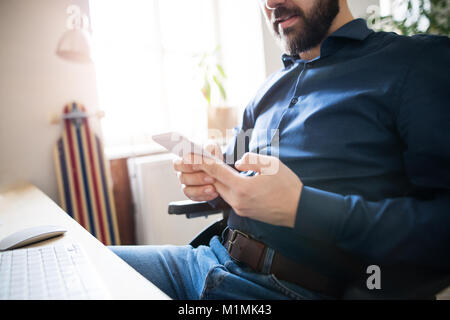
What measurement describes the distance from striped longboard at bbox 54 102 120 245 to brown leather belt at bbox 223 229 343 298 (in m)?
1.25

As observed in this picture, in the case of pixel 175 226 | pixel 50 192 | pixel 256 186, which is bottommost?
pixel 175 226

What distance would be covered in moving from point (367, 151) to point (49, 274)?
686 millimetres

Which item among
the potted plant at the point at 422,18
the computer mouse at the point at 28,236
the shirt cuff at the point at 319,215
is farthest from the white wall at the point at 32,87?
the potted plant at the point at 422,18

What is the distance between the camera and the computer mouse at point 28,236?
63 cm

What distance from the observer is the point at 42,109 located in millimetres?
Result: 1572

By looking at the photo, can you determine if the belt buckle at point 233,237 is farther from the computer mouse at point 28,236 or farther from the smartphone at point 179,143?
the computer mouse at point 28,236

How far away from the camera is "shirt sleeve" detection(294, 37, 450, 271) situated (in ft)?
1.82

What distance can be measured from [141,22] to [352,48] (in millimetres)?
1900

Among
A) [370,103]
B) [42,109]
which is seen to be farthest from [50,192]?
[370,103]

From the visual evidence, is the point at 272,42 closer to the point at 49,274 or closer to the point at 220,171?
the point at 220,171

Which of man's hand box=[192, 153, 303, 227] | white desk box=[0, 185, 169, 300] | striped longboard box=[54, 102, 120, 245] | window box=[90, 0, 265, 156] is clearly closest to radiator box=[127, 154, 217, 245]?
striped longboard box=[54, 102, 120, 245]

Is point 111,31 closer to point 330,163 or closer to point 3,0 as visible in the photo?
point 3,0

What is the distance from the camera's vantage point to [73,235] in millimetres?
693

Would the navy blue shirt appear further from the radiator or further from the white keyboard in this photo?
the radiator
